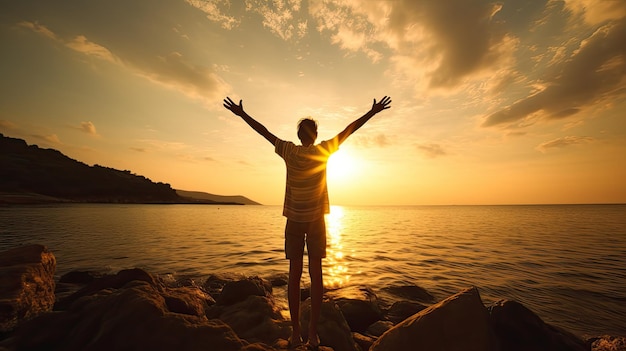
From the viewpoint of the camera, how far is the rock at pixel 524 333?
172 inches

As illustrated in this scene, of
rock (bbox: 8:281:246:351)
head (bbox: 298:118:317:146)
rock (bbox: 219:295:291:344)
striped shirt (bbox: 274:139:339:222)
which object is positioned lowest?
rock (bbox: 219:295:291:344)

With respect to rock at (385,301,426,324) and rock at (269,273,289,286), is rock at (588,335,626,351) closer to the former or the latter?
rock at (385,301,426,324)

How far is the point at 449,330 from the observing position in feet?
12.7

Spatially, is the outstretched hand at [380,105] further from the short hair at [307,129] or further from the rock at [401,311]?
the rock at [401,311]

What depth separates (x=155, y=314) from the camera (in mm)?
3328

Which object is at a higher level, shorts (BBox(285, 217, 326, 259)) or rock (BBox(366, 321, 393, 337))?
shorts (BBox(285, 217, 326, 259))

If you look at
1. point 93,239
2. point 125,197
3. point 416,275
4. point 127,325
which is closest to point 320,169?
point 127,325

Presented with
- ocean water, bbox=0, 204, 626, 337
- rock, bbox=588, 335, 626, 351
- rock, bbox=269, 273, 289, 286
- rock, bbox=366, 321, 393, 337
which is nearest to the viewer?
rock, bbox=588, 335, 626, 351

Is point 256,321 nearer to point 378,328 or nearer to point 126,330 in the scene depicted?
point 378,328

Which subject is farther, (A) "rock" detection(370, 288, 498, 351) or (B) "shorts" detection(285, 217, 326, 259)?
(B) "shorts" detection(285, 217, 326, 259)

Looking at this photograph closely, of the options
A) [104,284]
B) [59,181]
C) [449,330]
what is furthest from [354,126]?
[59,181]

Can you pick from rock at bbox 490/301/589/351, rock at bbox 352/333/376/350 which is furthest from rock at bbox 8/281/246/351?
rock at bbox 490/301/589/351

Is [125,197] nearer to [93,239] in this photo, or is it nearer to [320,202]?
[93,239]

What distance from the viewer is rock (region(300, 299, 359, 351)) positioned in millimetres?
4791
